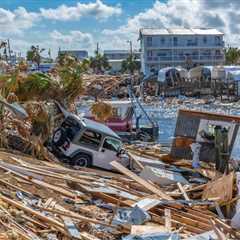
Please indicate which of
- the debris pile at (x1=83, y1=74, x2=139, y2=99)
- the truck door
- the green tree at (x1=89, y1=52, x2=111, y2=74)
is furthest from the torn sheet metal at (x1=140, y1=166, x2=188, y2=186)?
the green tree at (x1=89, y1=52, x2=111, y2=74)

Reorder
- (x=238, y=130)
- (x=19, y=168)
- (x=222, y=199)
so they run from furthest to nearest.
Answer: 1. (x=238, y=130)
2. (x=19, y=168)
3. (x=222, y=199)

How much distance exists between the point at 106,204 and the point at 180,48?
95.8 meters

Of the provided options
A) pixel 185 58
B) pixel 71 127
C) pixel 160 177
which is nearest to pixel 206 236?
pixel 160 177

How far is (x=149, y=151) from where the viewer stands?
23.8 metres

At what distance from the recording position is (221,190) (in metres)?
13.6

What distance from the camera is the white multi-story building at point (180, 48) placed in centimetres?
10375

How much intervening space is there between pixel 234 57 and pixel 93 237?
107293 millimetres

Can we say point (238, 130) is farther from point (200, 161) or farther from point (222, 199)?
point (222, 199)

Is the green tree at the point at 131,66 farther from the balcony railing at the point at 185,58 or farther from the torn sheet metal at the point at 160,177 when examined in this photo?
the torn sheet metal at the point at 160,177

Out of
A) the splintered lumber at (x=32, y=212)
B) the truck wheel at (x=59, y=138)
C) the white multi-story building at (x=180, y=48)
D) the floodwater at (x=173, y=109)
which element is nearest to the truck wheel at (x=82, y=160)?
the truck wheel at (x=59, y=138)

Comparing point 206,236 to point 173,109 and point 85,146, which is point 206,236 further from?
point 173,109

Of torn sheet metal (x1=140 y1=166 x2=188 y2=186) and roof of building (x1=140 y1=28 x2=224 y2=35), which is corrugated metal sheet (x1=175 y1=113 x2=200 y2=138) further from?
roof of building (x1=140 y1=28 x2=224 y2=35)

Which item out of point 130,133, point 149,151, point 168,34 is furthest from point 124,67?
point 149,151

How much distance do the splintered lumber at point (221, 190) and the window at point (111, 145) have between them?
576 cm
